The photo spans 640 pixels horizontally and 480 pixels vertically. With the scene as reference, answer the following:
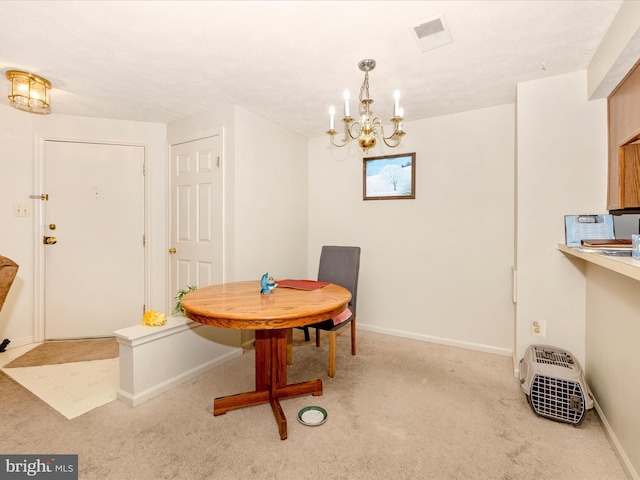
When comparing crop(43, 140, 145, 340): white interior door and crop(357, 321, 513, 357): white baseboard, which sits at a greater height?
crop(43, 140, 145, 340): white interior door

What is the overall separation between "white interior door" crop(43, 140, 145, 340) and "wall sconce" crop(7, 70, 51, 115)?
0.80m

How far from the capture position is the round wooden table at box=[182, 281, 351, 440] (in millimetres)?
1480

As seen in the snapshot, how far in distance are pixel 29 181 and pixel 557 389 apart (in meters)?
4.58

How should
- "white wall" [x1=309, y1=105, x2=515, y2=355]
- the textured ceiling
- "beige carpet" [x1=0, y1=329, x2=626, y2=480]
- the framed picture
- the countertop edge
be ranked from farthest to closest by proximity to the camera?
the framed picture < "white wall" [x1=309, y1=105, x2=515, y2=355] < the textured ceiling < "beige carpet" [x1=0, y1=329, x2=626, y2=480] < the countertop edge

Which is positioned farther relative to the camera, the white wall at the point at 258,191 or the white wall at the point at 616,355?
the white wall at the point at 258,191

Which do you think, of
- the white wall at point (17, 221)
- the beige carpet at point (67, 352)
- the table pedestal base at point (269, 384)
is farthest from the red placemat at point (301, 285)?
the white wall at point (17, 221)

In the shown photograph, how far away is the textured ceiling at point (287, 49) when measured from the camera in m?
1.58

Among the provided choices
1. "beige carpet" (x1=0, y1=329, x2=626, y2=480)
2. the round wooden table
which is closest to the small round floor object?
"beige carpet" (x1=0, y1=329, x2=626, y2=480)

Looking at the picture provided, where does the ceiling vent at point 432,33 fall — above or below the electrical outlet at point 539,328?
above

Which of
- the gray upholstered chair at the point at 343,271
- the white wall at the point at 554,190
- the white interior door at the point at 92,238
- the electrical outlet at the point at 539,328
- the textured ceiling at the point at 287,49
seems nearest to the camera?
the textured ceiling at the point at 287,49

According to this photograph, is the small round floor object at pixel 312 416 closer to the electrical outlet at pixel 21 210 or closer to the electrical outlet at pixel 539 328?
the electrical outlet at pixel 539 328

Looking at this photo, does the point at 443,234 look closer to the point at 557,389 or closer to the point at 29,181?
the point at 557,389

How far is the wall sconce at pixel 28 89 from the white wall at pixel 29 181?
73 cm

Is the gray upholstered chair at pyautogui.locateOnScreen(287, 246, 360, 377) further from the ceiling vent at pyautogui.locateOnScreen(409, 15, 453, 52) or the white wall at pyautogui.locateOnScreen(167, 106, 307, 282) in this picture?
the ceiling vent at pyautogui.locateOnScreen(409, 15, 453, 52)
